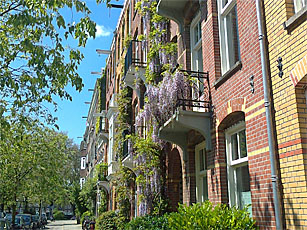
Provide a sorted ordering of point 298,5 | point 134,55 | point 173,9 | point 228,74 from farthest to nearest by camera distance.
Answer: point 134,55, point 173,9, point 228,74, point 298,5

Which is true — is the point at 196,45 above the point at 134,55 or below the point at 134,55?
below

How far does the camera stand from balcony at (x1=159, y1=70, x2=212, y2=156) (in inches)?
346

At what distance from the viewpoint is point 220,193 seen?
8.03m

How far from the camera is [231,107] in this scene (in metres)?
7.77

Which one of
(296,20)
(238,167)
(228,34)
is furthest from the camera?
(228,34)

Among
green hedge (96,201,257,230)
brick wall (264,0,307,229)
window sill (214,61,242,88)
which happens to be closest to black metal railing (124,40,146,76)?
window sill (214,61,242,88)

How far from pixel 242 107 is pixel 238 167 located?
145 cm

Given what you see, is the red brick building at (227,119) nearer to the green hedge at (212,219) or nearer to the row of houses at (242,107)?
the row of houses at (242,107)

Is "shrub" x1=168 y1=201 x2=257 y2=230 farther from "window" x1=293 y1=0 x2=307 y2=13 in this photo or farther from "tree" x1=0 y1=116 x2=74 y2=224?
"tree" x1=0 y1=116 x2=74 y2=224

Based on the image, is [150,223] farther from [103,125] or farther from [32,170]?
[103,125]

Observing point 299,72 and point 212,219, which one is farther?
point 212,219

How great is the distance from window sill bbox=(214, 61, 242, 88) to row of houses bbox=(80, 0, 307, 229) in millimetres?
24

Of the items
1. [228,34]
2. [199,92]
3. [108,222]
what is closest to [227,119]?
[199,92]

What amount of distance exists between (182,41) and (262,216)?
6.68 meters
